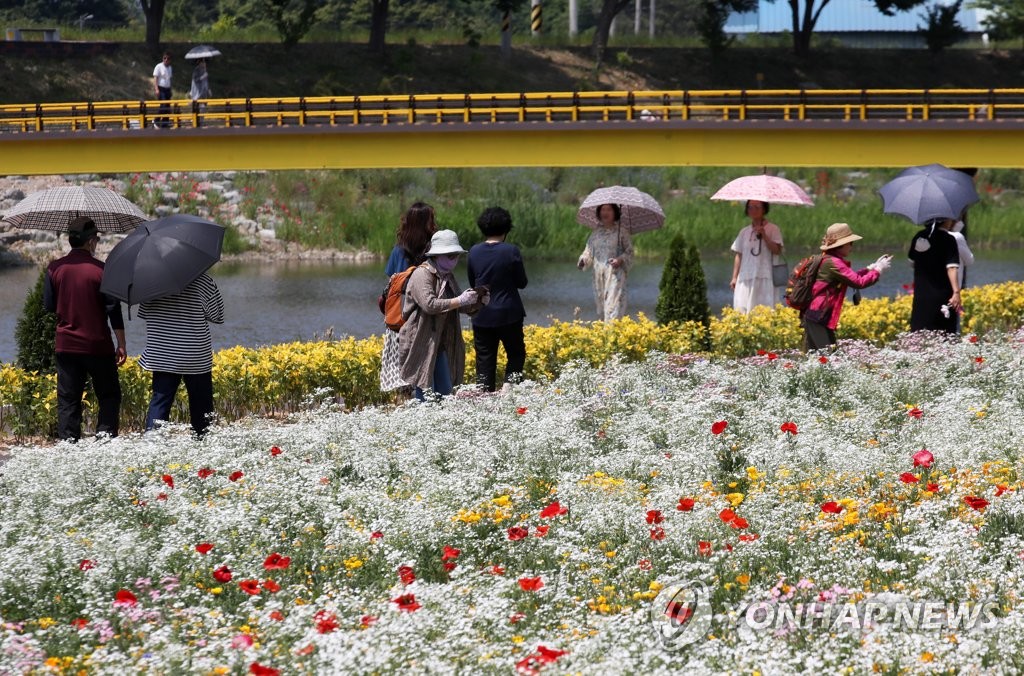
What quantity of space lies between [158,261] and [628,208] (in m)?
6.04

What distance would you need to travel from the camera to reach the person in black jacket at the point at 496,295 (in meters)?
11.9

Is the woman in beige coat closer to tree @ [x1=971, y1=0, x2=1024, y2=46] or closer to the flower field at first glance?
the flower field

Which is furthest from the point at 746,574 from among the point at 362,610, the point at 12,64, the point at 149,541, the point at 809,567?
the point at 12,64

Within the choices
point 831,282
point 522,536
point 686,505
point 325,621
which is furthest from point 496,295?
point 325,621

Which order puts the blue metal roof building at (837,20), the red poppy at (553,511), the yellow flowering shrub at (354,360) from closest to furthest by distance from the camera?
1. the red poppy at (553,511)
2. the yellow flowering shrub at (354,360)
3. the blue metal roof building at (837,20)

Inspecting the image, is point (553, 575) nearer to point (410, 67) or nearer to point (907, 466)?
point (907, 466)

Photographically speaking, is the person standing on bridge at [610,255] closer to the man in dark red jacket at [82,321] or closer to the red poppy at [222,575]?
the man in dark red jacket at [82,321]

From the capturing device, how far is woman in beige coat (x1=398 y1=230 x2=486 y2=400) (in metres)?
10.8

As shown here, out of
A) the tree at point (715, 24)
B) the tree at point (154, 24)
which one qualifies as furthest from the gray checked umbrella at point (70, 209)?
the tree at point (715, 24)

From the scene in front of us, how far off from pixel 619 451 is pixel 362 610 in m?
3.08

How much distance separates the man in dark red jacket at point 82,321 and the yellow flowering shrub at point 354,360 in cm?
140

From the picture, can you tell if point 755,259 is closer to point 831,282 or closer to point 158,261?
point 831,282

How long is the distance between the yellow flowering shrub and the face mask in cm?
156

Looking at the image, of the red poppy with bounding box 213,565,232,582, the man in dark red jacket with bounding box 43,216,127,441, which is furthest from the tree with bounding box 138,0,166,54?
the red poppy with bounding box 213,565,232,582
